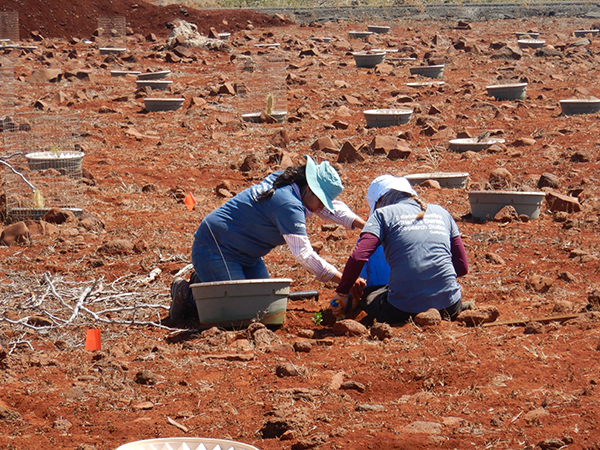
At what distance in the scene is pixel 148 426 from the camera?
3197mm

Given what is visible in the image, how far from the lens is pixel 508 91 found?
12.7 m

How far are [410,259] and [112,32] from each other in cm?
2134

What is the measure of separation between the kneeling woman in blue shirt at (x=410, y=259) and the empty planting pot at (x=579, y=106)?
7.54 metres

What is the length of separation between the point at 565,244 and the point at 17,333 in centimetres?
403

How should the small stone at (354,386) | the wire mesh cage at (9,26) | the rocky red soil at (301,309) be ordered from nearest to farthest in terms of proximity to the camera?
the rocky red soil at (301,309) < the small stone at (354,386) < the wire mesh cage at (9,26)

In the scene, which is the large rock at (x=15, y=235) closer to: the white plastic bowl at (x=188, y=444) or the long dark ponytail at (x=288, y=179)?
the long dark ponytail at (x=288, y=179)

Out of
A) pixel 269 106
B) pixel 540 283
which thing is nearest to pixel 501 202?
pixel 540 283

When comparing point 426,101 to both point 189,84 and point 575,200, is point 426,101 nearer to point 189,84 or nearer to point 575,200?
point 189,84

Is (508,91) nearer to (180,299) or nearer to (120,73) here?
(120,73)

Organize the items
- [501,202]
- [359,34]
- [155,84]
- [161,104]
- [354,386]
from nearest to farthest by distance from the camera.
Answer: [354,386]
[501,202]
[161,104]
[155,84]
[359,34]

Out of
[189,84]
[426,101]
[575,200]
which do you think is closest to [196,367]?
[575,200]

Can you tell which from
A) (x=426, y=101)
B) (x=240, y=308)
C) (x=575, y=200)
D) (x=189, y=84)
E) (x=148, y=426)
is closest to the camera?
(x=148, y=426)

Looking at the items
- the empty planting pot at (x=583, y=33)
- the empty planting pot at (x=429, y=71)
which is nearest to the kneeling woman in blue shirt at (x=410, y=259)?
the empty planting pot at (x=429, y=71)

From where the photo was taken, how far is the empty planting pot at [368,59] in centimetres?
1708
